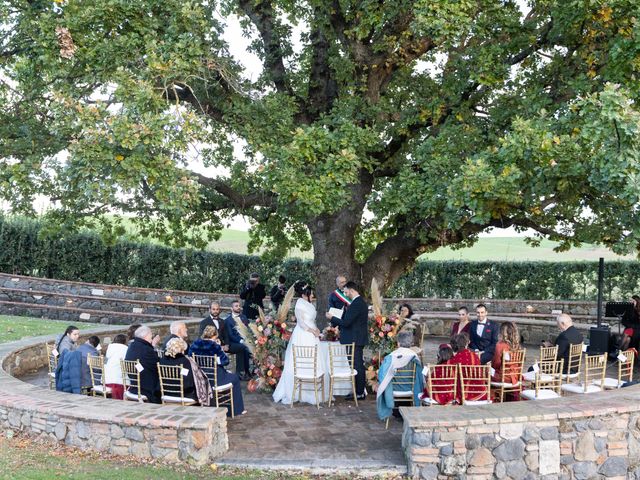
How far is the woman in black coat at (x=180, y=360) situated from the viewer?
8586 mm

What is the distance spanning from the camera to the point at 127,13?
32.6ft

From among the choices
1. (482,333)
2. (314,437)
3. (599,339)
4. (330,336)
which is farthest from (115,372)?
(599,339)

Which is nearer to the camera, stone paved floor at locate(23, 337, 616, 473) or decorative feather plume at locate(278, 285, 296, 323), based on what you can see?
stone paved floor at locate(23, 337, 616, 473)

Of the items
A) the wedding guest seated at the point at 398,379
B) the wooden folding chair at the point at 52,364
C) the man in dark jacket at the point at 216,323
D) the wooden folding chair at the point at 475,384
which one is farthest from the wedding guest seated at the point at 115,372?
the wooden folding chair at the point at 475,384

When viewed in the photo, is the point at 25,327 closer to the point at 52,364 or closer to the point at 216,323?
the point at 52,364

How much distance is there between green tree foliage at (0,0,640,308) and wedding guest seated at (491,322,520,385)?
1.63 metres

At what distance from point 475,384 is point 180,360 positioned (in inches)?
150

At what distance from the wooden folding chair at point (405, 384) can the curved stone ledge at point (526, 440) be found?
4.96ft

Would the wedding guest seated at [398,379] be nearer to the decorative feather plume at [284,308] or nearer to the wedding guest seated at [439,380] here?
the wedding guest seated at [439,380]

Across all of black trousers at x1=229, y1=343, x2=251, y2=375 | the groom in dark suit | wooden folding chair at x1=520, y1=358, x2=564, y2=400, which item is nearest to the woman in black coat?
the groom in dark suit

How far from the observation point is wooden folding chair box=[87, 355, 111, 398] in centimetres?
901

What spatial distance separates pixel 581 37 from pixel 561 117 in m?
1.73

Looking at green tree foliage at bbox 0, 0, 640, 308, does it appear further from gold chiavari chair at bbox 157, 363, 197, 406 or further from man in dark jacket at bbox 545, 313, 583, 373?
gold chiavari chair at bbox 157, 363, 197, 406

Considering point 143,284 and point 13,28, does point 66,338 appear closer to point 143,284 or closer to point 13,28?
point 13,28
